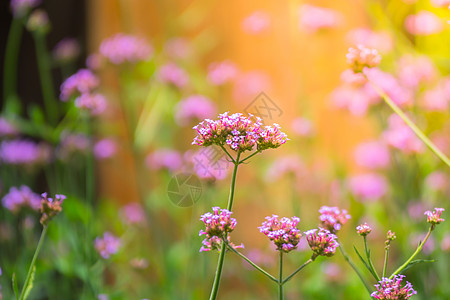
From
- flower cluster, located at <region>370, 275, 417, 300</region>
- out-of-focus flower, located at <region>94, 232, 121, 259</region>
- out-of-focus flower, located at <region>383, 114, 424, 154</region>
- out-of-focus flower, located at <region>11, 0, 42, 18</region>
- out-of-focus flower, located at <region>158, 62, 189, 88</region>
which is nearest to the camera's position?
flower cluster, located at <region>370, 275, 417, 300</region>

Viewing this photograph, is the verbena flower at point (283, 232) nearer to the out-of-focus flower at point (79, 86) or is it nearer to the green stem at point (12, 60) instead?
the out-of-focus flower at point (79, 86)

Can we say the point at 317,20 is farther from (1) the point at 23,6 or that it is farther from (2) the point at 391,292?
(2) the point at 391,292

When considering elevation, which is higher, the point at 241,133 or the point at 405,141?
the point at 405,141

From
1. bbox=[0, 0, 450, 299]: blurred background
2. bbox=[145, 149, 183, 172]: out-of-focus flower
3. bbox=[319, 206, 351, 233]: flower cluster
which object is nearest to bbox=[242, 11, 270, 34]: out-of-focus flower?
bbox=[0, 0, 450, 299]: blurred background

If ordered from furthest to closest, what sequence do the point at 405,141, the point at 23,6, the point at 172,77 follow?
the point at 172,77, the point at 23,6, the point at 405,141

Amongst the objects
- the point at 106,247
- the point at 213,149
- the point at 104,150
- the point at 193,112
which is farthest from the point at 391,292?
the point at 104,150

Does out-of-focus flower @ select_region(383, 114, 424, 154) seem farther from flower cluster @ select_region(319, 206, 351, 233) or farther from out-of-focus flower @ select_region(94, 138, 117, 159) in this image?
out-of-focus flower @ select_region(94, 138, 117, 159)

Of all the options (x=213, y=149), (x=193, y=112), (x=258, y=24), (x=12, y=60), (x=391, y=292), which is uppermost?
(x=12, y=60)
